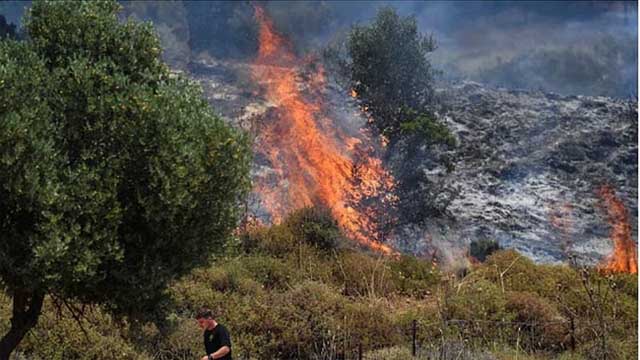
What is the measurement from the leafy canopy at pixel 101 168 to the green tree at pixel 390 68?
88.2 feet

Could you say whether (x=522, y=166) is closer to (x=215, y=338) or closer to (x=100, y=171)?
(x=215, y=338)

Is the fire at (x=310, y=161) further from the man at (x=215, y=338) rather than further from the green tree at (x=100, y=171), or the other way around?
the green tree at (x=100, y=171)

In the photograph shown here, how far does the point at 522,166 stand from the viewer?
4678 cm

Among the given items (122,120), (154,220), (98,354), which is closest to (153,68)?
(122,120)

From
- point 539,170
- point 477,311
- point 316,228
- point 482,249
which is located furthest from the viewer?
point 539,170

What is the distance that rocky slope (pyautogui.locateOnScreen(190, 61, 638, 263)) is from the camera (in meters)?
40.2

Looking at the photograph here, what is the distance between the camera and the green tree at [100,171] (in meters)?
9.51

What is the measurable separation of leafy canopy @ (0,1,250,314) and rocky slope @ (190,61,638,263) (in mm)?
24976

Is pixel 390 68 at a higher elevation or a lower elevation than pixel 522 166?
higher

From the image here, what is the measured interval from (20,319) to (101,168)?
3.56 metres

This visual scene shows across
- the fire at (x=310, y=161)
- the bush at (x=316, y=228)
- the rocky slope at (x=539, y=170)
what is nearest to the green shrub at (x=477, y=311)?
the bush at (x=316, y=228)

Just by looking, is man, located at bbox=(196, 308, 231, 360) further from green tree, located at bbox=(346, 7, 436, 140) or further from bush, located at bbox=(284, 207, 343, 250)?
green tree, located at bbox=(346, 7, 436, 140)

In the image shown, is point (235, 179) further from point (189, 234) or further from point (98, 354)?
point (98, 354)

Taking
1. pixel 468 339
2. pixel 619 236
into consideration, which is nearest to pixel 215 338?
pixel 468 339
